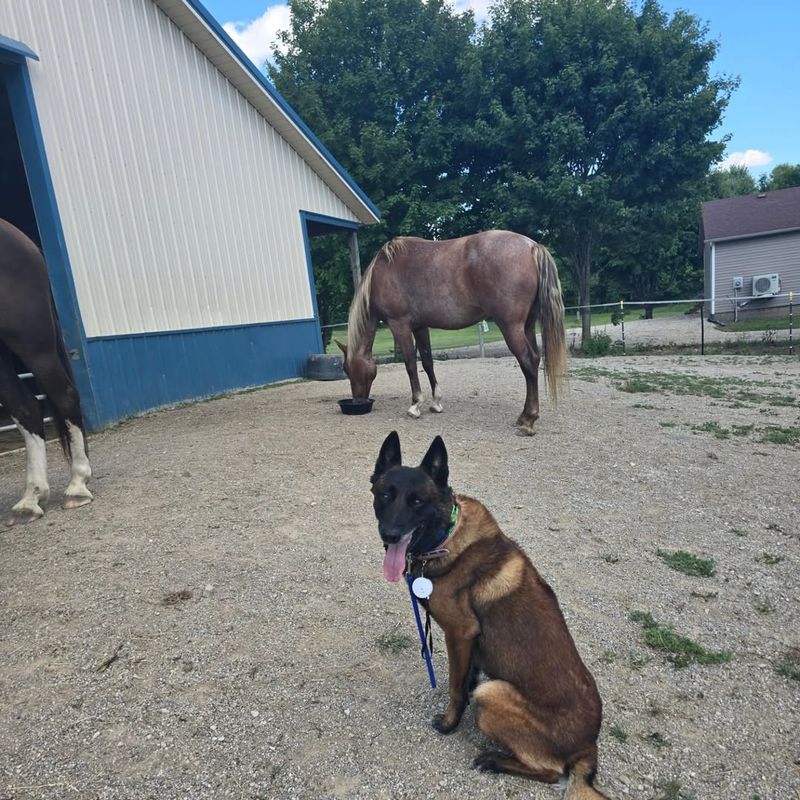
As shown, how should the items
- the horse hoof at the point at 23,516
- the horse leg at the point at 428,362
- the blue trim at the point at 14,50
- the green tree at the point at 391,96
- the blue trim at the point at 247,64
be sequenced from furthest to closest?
1. the green tree at the point at 391,96
2. the blue trim at the point at 247,64
3. the horse leg at the point at 428,362
4. the blue trim at the point at 14,50
5. the horse hoof at the point at 23,516

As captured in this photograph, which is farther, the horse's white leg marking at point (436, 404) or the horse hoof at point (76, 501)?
the horse's white leg marking at point (436, 404)

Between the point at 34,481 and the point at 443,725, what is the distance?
13.1ft

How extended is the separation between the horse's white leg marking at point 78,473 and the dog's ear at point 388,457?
3.34 meters

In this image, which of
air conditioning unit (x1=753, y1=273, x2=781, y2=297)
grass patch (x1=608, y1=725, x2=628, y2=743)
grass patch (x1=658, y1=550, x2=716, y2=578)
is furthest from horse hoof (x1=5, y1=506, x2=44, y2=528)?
air conditioning unit (x1=753, y1=273, x2=781, y2=297)

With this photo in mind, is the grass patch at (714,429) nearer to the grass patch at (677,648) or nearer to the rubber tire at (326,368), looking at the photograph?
the grass patch at (677,648)

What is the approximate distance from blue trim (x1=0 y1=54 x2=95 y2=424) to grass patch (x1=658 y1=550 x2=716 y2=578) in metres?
7.21

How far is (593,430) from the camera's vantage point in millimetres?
6453

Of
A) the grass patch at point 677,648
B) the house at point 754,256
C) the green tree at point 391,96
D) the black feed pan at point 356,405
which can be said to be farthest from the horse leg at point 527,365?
the house at point 754,256

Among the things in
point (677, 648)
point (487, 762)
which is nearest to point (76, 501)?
point (487, 762)

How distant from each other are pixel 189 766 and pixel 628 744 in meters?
1.70

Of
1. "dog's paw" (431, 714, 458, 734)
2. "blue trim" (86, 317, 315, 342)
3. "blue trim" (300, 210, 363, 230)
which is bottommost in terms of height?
"dog's paw" (431, 714, 458, 734)

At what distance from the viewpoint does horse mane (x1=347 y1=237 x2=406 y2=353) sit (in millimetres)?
7461

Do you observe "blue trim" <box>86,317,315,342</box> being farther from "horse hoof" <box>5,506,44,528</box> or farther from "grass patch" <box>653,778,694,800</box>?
"grass patch" <box>653,778,694,800</box>

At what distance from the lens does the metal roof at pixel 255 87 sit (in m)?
8.98
